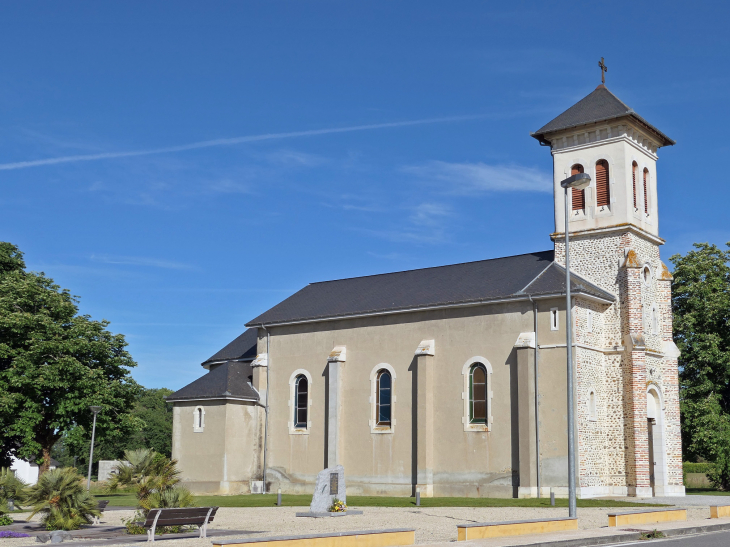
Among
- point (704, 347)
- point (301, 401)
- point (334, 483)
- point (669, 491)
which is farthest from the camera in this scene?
point (704, 347)

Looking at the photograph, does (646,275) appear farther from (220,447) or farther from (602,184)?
(220,447)

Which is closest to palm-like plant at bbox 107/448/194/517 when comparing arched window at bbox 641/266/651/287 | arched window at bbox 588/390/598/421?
arched window at bbox 588/390/598/421

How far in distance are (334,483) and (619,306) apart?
15.8 m

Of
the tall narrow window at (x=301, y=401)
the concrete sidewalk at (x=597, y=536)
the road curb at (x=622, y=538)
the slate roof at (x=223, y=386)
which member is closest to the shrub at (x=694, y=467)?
the tall narrow window at (x=301, y=401)

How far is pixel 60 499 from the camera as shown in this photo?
61.7ft

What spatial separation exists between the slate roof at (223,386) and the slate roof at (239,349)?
97.4 inches

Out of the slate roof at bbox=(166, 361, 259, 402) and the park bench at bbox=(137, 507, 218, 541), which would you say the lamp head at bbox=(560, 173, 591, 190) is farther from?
the slate roof at bbox=(166, 361, 259, 402)

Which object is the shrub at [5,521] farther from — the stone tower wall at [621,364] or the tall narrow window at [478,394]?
the stone tower wall at [621,364]

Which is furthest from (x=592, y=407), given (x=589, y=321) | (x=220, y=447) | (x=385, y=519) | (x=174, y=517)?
(x=174, y=517)

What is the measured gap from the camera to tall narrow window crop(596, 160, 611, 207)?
115ft

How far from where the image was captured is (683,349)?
45.4 m

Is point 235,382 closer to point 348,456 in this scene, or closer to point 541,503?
point 348,456

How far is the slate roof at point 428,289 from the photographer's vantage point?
3400cm

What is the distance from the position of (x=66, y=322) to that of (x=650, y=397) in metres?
29.1
